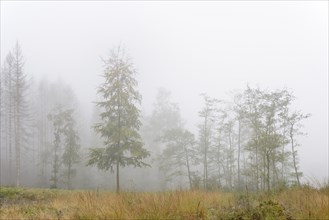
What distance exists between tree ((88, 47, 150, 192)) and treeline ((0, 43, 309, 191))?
0.22 ft

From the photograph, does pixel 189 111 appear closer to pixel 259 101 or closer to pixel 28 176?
pixel 28 176

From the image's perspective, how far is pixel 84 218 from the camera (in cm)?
517

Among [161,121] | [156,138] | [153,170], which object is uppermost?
[161,121]

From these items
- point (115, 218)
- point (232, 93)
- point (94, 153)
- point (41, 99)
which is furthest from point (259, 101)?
point (41, 99)

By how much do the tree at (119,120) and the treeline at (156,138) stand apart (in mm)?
68

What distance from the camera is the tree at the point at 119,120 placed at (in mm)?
20141

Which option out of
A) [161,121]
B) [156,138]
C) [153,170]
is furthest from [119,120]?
[153,170]

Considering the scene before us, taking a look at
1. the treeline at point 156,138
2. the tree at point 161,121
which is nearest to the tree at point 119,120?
the treeline at point 156,138

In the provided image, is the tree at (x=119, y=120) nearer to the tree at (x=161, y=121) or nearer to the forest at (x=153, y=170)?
the forest at (x=153, y=170)

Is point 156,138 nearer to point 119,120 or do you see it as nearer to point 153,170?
point 153,170

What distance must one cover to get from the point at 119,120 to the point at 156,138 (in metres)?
20.7

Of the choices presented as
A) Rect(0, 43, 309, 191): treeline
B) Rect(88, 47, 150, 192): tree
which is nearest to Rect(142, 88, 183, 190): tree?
Rect(0, 43, 309, 191): treeline

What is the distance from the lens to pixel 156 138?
40.8 meters

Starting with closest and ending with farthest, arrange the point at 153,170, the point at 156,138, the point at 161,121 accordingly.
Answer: the point at 156,138
the point at 161,121
the point at 153,170
